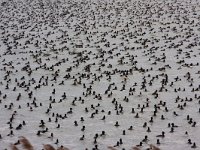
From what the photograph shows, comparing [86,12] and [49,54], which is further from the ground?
[86,12]

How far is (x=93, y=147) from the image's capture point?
2111 centimetres

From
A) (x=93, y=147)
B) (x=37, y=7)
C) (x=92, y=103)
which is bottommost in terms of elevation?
(x=93, y=147)

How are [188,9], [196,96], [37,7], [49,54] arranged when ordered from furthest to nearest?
[37,7], [188,9], [49,54], [196,96]

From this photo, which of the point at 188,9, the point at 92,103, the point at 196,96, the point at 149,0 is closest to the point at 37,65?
the point at 92,103

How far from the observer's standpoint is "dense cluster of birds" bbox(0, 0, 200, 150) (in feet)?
74.7

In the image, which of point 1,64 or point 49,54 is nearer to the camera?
point 1,64

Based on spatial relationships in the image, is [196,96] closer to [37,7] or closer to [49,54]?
[49,54]

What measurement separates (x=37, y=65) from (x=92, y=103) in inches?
483

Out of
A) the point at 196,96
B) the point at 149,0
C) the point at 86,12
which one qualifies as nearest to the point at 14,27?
the point at 86,12

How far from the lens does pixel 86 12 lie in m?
63.1

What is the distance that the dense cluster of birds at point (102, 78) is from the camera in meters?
22.8

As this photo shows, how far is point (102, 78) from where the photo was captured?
3350 centimetres

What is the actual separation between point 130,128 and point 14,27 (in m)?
36.7

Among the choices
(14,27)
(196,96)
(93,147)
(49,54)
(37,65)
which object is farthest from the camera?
(14,27)
